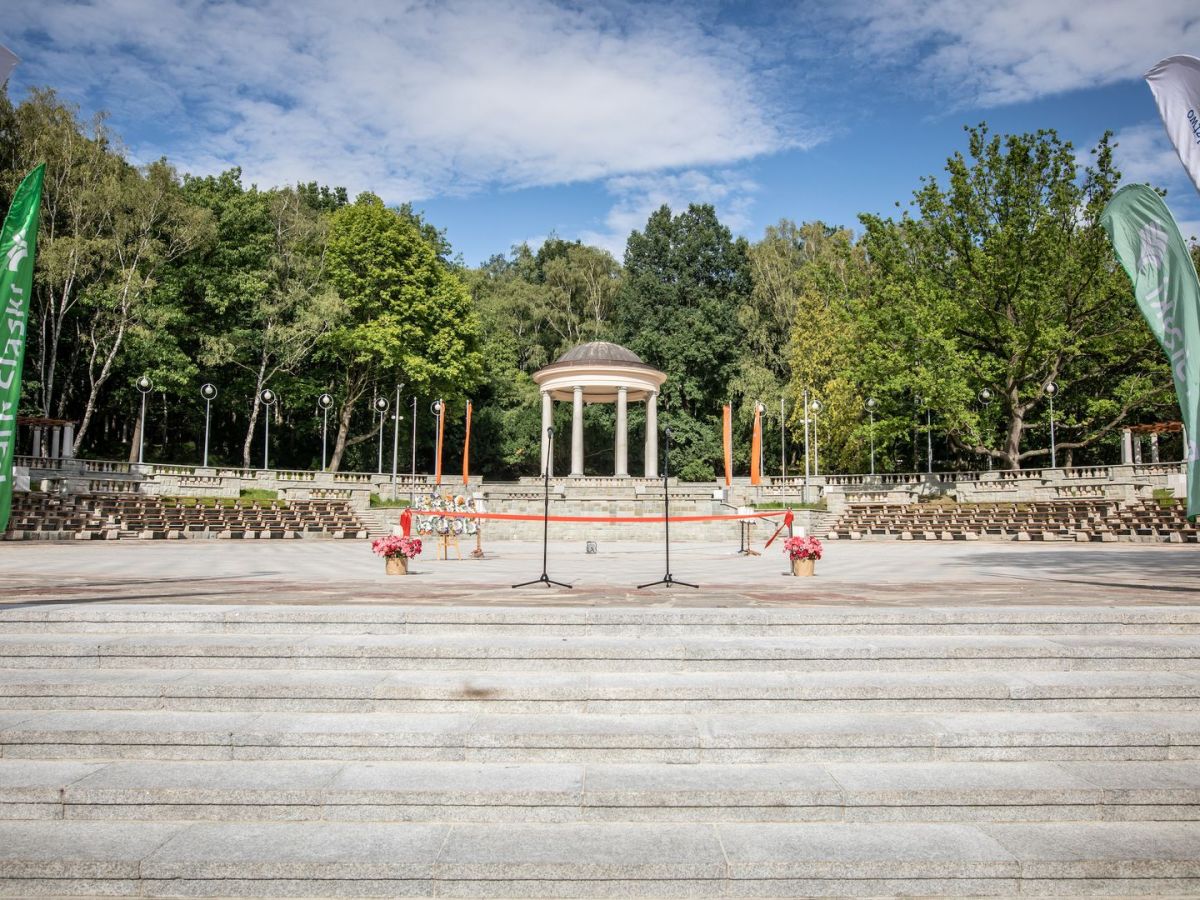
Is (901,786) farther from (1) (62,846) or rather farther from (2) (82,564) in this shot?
(2) (82,564)

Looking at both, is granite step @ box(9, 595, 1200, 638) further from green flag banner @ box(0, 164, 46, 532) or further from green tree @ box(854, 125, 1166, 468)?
green tree @ box(854, 125, 1166, 468)

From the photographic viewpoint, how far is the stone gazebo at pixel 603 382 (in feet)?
153

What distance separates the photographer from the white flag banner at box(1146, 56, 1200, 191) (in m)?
9.54

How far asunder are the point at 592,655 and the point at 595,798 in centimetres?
204

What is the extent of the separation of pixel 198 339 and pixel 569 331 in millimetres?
29920

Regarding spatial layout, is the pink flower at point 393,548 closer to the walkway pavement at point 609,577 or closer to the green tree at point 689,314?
the walkway pavement at point 609,577

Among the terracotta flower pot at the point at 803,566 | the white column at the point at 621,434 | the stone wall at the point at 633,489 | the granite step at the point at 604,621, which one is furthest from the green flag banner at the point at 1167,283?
the white column at the point at 621,434

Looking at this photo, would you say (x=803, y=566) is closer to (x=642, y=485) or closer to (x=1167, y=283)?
(x=1167, y=283)

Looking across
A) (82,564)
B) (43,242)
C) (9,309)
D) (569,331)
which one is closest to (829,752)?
(9,309)

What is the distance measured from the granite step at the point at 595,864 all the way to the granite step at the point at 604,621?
306 cm

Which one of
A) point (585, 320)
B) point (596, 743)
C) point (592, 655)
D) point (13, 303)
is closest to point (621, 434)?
point (585, 320)

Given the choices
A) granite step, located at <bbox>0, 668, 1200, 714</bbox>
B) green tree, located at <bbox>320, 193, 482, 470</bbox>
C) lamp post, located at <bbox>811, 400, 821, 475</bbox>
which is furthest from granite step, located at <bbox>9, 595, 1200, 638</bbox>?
green tree, located at <bbox>320, 193, 482, 470</bbox>

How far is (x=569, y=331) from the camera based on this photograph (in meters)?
66.6

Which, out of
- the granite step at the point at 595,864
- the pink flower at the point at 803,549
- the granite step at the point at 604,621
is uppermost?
the pink flower at the point at 803,549
